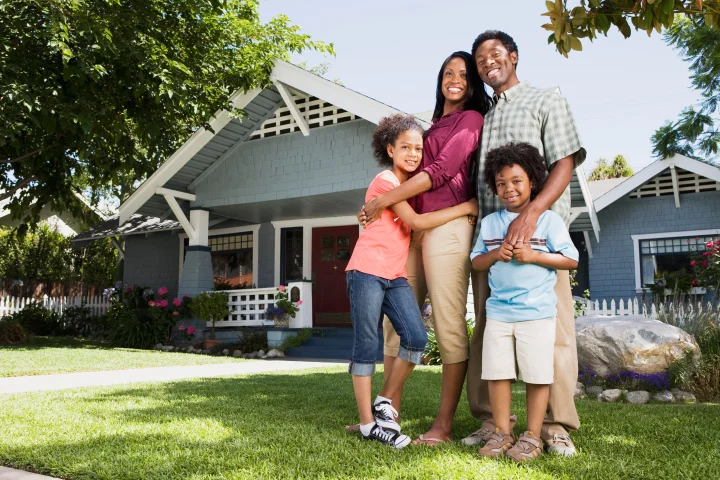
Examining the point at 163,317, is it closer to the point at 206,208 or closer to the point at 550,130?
the point at 206,208

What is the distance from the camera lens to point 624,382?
6199 mm

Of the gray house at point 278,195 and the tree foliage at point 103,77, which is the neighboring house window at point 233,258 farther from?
the tree foliage at point 103,77

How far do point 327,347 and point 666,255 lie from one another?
25.2 feet

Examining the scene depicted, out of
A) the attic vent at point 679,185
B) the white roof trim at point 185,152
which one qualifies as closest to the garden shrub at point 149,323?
the white roof trim at point 185,152

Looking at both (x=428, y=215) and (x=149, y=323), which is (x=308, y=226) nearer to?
(x=149, y=323)

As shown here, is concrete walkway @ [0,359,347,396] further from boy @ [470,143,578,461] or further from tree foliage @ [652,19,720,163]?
tree foliage @ [652,19,720,163]

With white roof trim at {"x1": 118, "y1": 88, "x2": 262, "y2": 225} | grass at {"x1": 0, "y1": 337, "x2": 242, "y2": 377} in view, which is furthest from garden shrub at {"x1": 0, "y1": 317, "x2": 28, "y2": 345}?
white roof trim at {"x1": 118, "y1": 88, "x2": 262, "y2": 225}

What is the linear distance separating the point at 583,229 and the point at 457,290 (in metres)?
10.6

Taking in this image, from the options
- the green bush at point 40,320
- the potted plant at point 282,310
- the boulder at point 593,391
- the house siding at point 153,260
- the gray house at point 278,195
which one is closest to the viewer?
the boulder at point 593,391

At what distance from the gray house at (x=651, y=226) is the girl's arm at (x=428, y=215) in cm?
1097

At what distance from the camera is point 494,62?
331 cm

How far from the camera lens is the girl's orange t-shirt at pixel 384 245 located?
325 centimetres

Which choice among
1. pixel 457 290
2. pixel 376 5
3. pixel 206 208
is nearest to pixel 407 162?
pixel 457 290

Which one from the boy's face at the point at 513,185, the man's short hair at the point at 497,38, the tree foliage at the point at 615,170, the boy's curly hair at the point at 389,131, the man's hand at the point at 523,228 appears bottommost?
the man's hand at the point at 523,228
